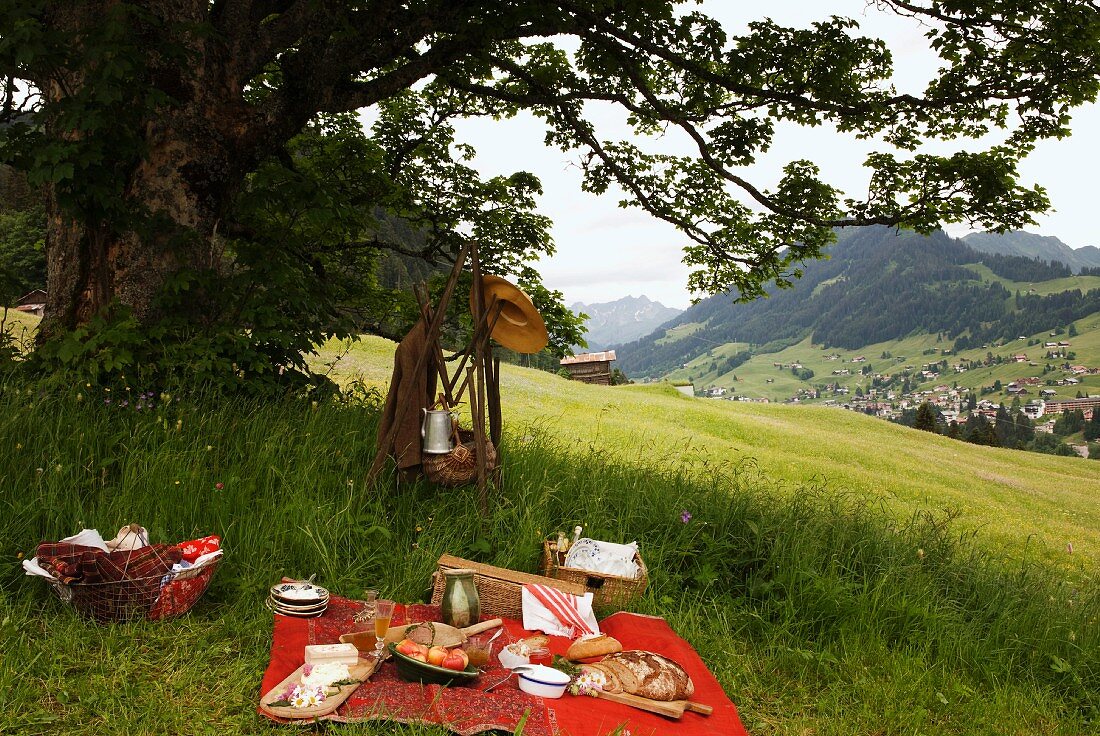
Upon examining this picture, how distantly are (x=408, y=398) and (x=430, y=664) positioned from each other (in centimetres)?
237

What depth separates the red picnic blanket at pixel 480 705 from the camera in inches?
140

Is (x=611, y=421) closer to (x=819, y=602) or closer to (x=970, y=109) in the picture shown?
(x=970, y=109)

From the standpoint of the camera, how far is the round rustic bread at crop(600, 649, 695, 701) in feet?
13.3

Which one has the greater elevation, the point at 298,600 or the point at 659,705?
the point at 298,600

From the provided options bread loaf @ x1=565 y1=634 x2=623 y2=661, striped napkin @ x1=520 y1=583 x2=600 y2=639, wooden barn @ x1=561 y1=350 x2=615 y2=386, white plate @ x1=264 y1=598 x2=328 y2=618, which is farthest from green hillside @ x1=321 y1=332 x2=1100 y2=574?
wooden barn @ x1=561 y1=350 x2=615 y2=386

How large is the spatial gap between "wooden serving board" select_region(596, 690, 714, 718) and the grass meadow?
20.0 inches

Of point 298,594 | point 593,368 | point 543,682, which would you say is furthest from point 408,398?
point 593,368

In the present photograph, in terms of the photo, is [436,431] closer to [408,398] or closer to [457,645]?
[408,398]

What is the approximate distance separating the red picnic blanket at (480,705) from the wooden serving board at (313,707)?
0.13 ft

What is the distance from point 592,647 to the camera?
4.46 m

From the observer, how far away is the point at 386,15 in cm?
751

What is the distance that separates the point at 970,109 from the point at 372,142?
28.2 feet

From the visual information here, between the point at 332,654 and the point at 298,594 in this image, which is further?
the point at 298,594

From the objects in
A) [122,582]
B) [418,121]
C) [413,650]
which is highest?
[418,121]
